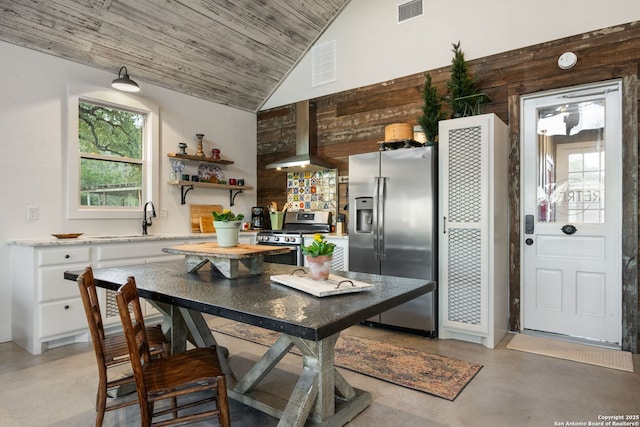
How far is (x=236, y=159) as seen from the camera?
5469 mm

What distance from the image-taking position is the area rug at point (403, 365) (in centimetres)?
250

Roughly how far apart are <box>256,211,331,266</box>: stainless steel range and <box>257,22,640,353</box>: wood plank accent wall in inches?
13.5

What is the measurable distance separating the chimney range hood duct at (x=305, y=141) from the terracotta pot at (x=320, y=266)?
9.98ft

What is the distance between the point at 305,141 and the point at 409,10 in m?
1.89

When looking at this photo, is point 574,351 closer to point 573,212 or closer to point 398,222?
point 573,212

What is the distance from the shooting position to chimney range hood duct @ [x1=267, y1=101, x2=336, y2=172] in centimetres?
488

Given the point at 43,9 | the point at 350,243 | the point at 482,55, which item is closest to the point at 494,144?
the point at 482,55

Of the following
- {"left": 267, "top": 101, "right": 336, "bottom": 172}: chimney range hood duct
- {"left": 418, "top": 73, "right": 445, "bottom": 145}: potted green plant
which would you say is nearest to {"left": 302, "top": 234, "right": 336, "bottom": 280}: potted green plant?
{"left": 418, "top": 73, "right": 445, "bottom": 145}: potted green plant

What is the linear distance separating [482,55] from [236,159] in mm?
3310

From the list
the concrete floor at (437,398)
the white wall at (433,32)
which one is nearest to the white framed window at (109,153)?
the concrete floor at (437,398)

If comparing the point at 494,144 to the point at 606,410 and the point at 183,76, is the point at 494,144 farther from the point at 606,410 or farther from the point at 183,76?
the point at 183,76

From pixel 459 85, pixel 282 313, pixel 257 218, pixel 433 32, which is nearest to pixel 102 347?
pixel 282 313

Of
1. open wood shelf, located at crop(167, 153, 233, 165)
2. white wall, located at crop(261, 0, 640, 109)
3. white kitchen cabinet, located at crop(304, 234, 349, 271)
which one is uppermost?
white wall, located at crop(261, 0, 640, 109)

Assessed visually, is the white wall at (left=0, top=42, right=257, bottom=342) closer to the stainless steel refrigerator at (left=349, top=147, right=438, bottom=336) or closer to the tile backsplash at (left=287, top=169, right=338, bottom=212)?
the tile backsplash at (left=287, top=169, right=338, bottom=212)
